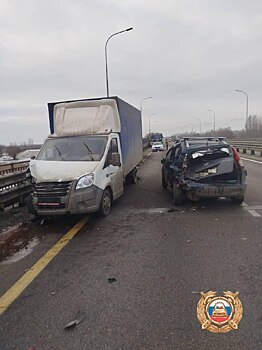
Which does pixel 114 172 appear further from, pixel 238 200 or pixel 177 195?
pixel 238 200

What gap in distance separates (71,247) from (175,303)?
2.46 meters

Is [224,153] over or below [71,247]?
over

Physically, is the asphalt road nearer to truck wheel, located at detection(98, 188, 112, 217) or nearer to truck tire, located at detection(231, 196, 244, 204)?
truck wheel, located at detection(98, 188, 112, 217)

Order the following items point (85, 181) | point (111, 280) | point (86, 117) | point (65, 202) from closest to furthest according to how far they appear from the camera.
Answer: point (111, 280), point (65, 202), point (85, 181), point (86, 117)

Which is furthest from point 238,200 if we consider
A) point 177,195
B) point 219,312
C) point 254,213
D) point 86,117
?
point 219,312

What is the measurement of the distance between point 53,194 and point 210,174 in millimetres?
3823

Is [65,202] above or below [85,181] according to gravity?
below

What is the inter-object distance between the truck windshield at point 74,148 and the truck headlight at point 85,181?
0.78 metres

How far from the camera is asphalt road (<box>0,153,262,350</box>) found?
8.98ft

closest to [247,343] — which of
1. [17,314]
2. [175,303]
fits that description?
[175,303]

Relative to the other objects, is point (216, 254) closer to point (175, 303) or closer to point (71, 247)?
point (175, 303)

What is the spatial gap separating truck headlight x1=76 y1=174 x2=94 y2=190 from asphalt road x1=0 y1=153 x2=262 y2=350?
0.91 metres

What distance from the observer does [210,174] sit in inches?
293

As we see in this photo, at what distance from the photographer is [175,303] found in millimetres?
3271
